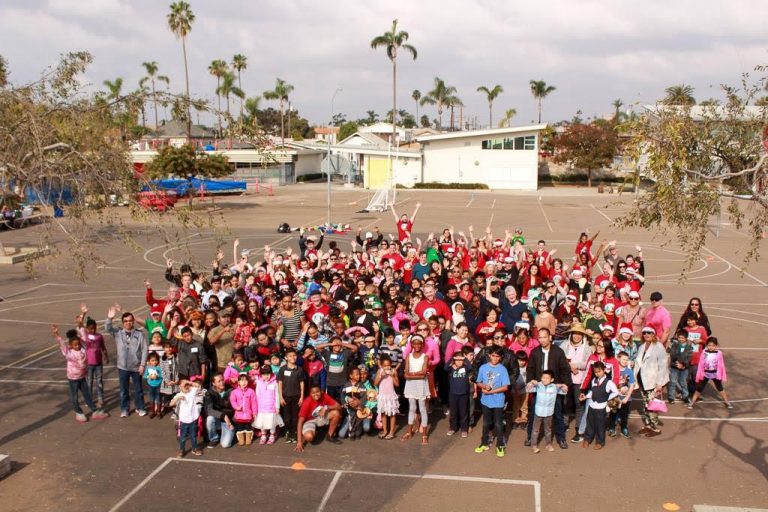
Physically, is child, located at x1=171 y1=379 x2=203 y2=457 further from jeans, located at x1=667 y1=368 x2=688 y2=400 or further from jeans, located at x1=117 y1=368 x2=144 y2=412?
jeans, located at x1=667 y1=368 x2=688 y2=400

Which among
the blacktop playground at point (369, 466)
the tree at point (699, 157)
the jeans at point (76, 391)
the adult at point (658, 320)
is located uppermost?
the tree at point (699, 157)

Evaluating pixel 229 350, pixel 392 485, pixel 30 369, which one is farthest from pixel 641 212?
pixel 30 369

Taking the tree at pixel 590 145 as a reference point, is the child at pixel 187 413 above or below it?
below

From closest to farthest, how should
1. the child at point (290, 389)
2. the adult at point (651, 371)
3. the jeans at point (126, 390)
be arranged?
1. the child at point (290, 389)
2. the adult at point (651, 371)
3. the jeans at point (126, 390)

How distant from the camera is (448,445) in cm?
1046

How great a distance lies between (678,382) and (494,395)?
3951 mm

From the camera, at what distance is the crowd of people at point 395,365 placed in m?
10.3

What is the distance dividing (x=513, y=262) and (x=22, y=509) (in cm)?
1148

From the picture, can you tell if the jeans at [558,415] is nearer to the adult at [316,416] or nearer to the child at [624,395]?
the child at [624,395]

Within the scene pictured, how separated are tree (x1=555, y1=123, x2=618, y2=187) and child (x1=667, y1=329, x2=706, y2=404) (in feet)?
188

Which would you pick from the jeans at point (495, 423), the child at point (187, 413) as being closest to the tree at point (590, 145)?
the jeans at point (495, 423)

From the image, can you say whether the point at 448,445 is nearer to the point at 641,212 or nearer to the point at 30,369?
the point at 641,212

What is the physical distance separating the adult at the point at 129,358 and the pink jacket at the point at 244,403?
206 cm

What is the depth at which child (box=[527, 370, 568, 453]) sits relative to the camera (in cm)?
1008
